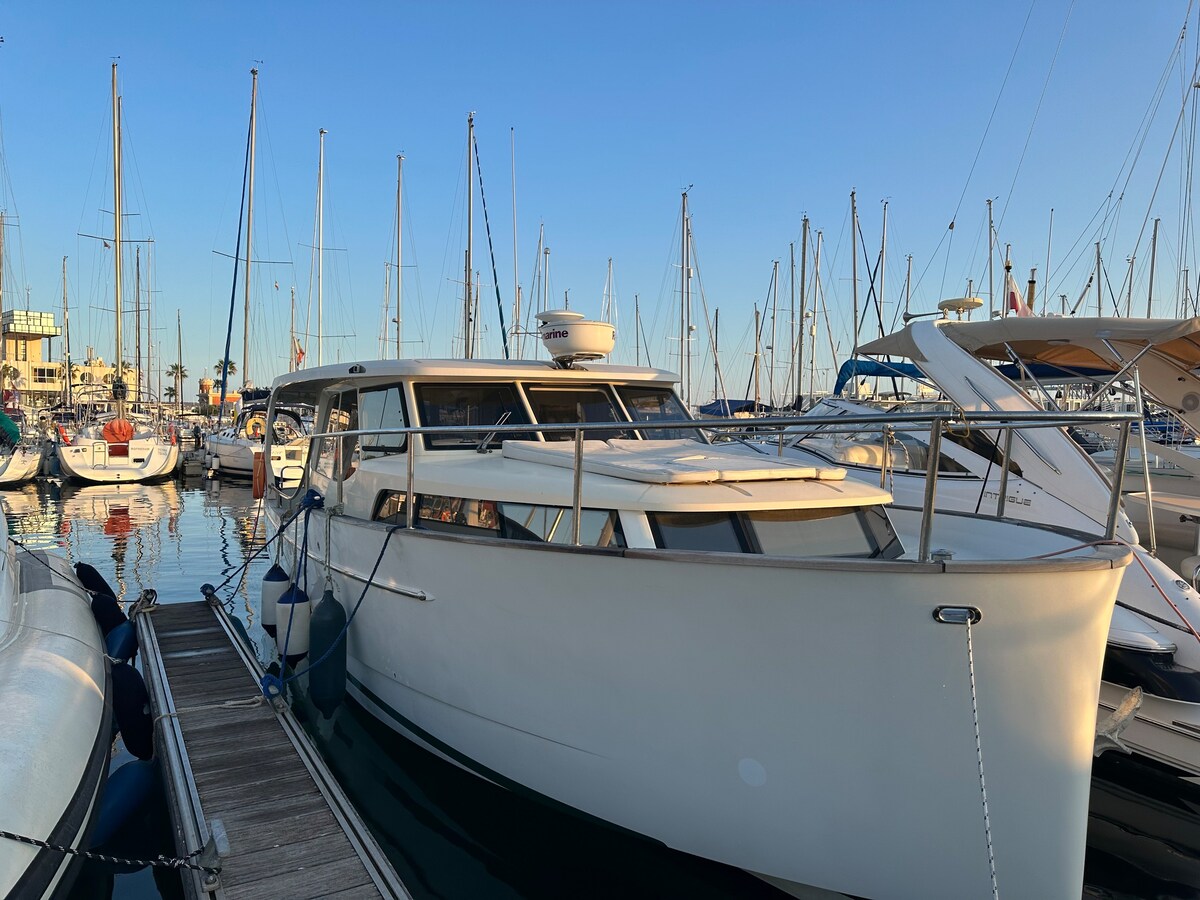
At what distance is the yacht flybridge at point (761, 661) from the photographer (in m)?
3.44

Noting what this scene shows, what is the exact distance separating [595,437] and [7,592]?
461cm

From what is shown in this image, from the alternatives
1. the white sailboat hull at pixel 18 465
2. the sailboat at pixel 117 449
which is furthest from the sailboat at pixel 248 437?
the white sailboat hull at pixel 18 465

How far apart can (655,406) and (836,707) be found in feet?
12.6

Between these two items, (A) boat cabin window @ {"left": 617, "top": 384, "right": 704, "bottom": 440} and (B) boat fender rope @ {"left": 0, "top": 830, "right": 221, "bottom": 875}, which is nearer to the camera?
(B) boat fender rope @ {"left": 0, "top": 830, "right": 221, "bottom": 875}

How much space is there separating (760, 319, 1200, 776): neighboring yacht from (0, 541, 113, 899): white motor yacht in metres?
4.30

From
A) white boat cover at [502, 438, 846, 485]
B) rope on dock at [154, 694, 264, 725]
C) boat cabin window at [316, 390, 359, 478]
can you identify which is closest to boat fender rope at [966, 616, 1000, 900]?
white boat cover at [502, 438, 846, 485]

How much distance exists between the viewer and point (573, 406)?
21.5ft

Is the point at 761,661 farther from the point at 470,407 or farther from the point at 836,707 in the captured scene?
the point at 470,407

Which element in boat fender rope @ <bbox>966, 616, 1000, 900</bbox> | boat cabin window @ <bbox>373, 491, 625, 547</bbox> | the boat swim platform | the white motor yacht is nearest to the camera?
boat fender rope @ <bbox>966, 616, 1000, 900</bbox>

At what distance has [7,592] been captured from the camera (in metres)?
5.84

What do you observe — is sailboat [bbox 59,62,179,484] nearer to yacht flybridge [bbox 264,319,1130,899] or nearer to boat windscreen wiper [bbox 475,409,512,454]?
boat windscreen wiper [bbox 475,409,512,454]

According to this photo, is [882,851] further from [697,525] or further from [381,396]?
[381,396]

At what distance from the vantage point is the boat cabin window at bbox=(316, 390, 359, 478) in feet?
21.9

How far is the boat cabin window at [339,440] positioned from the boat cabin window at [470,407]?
0.87 m
